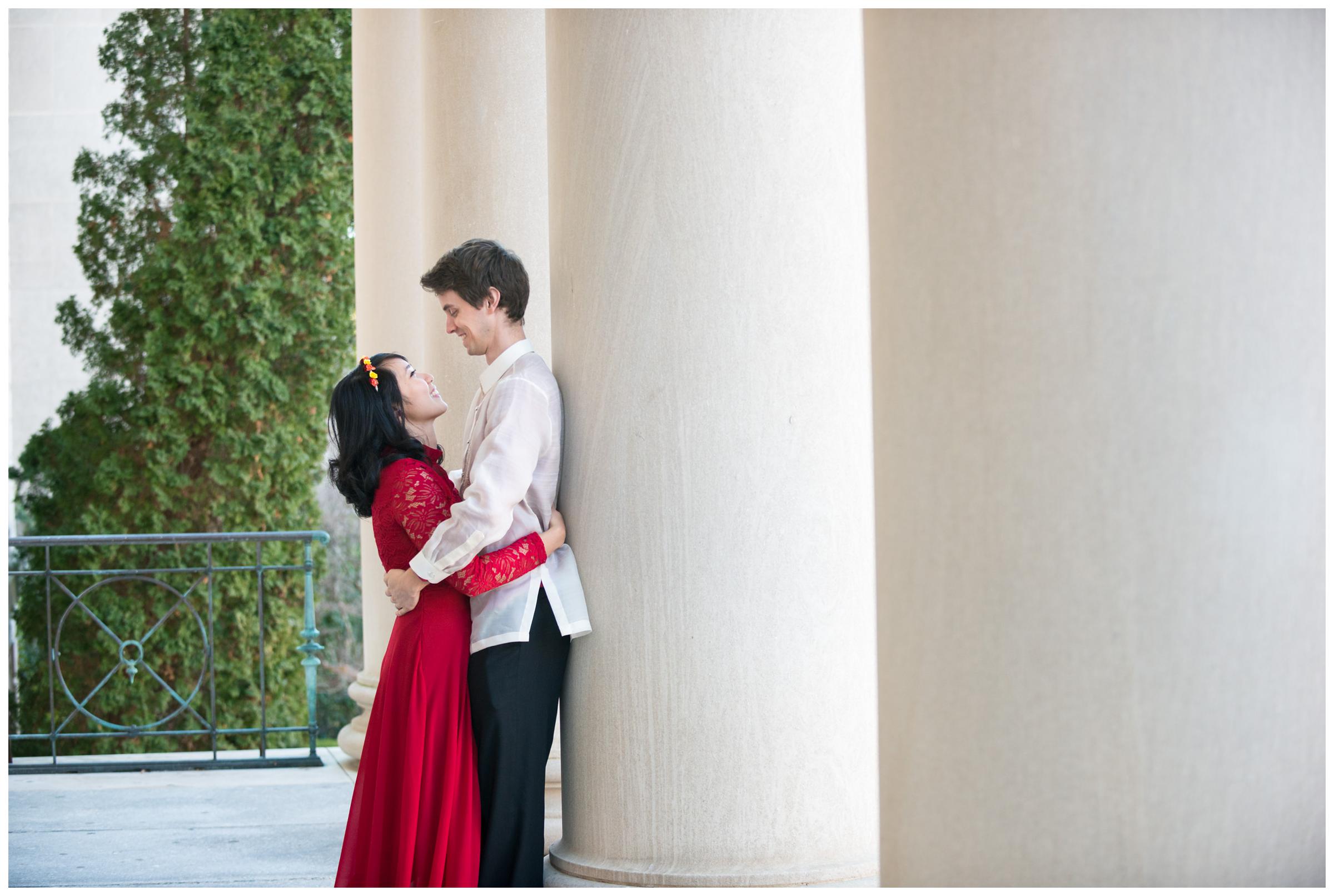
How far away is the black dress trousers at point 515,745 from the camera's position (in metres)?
7.66

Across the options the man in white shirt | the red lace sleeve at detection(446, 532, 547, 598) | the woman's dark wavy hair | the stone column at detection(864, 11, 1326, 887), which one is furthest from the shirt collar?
the stone column at detection(864, 11, 1326, 887)

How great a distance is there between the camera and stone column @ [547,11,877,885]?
662 centimetres

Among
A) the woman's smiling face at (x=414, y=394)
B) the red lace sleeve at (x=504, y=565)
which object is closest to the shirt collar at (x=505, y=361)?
the woman's smiling face at (x=414, y=394)

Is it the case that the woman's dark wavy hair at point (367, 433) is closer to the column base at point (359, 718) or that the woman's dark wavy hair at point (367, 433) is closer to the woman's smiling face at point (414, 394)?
the woman's smiling face at point (414, 394)

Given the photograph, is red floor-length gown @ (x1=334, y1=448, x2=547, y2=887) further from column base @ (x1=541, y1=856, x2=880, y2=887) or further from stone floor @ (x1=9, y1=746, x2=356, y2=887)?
stone floor @ (x1=9, y1=746, x2=356, y2=887)

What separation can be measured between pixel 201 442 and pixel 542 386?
28590 millimetres

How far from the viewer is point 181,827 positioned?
1292 centimetres

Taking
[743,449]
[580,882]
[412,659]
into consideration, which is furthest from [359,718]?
[743,449]

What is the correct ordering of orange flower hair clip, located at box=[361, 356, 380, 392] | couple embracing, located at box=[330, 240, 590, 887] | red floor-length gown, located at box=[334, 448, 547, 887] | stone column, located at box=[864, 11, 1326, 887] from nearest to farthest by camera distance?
stone column, located at box=[864, 11, 1326, 887], couple embracing, located at box=[330, 240, 590, 887], red floor-length gown, located at box=[334, 448, 547, 887], orange flower hair clip, located at box=[361, 356, 380, 392]

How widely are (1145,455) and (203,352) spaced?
3315 centimetres

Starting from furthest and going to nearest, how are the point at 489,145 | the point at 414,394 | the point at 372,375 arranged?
the point at 489,145 → the point at 414,394 → the point at 372,375

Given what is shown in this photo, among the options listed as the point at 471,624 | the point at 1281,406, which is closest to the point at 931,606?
the point at 1281,406

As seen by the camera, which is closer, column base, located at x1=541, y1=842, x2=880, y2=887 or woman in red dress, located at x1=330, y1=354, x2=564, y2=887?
column base, located at x1=541, y1=842, x2=880, y2=887

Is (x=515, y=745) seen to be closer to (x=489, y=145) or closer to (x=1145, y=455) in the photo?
(x=1145, y=455)
